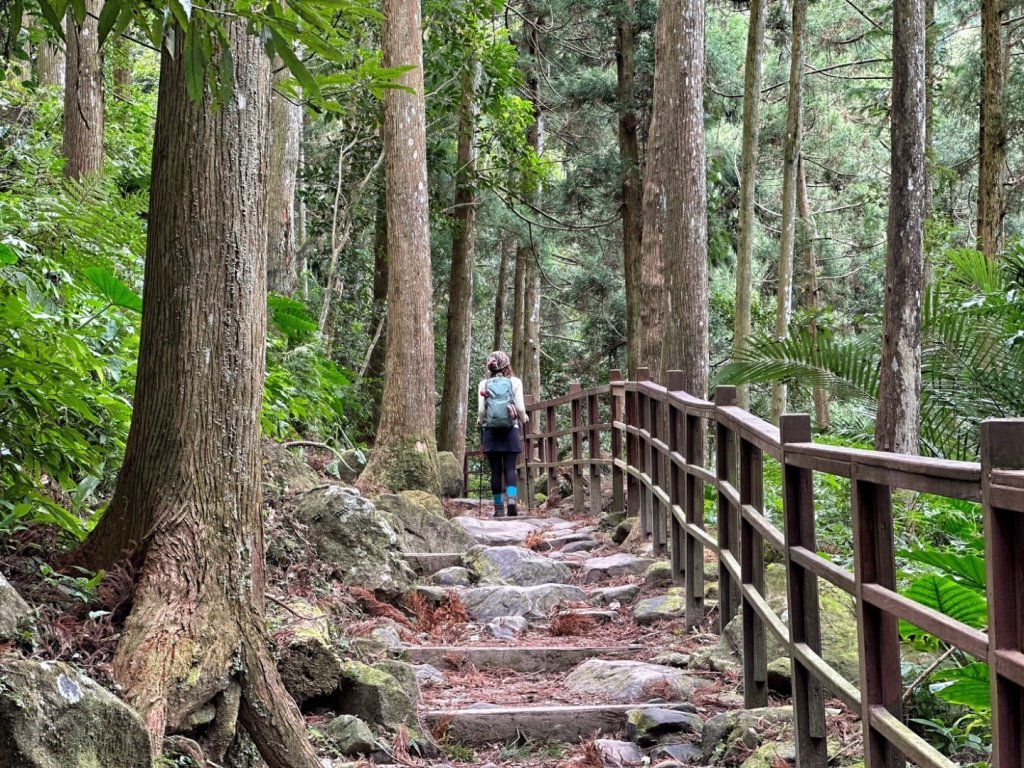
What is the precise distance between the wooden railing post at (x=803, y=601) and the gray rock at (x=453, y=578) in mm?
4311

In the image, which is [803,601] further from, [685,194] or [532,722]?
[685,194]

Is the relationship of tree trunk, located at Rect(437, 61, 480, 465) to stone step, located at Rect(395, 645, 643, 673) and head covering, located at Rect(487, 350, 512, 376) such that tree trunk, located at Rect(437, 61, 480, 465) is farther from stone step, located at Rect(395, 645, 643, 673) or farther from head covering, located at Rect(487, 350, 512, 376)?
stone step, located at Rect(395, 645, 643, 673)

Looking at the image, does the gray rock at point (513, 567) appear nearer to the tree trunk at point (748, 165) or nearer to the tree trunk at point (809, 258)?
the tree trunk at point (748, 165)

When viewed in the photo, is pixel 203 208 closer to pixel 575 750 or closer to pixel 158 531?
pixel 158 531

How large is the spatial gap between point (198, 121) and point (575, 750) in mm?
3271

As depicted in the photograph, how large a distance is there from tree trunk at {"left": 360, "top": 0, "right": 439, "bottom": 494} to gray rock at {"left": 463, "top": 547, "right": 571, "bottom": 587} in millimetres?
2998

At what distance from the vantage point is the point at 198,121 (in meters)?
4.17

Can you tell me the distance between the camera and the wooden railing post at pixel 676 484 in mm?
7504

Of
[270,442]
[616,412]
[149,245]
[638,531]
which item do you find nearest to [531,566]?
[638,531]

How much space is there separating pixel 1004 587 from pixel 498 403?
32.1 ft

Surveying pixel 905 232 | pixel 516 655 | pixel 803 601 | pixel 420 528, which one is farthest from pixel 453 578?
pixel 905 232

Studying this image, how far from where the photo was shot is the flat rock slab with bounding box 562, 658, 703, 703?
18.6ft

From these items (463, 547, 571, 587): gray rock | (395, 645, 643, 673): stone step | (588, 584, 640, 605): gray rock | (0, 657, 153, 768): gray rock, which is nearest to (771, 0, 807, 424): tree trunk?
(463, 547, 571, 587): gray rock

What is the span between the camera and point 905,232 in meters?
9.45
